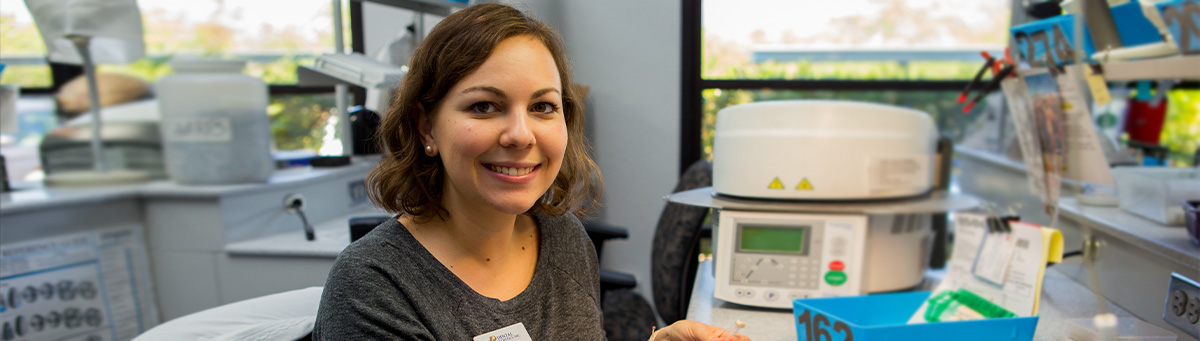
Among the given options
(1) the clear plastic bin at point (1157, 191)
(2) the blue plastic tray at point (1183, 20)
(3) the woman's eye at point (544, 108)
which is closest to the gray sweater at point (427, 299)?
(3) the woman's eye at point (544, 108)

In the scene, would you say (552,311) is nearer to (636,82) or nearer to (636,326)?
(636,326)

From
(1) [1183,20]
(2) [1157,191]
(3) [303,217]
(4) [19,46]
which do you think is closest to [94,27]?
(4) [19,46]

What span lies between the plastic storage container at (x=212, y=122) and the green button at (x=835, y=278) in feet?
4.84

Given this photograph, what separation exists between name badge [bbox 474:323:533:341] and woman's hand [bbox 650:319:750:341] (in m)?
0.21

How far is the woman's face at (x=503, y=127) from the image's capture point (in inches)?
29.3

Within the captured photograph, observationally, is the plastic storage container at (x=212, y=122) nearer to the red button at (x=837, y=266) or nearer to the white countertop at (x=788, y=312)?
the white countertop at (x=788, y=312)

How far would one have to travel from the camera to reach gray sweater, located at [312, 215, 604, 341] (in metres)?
0.71

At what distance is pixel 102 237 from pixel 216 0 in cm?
94

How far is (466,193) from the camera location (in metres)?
0.80

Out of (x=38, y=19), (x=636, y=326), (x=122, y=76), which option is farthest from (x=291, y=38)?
(x=636, y=326)

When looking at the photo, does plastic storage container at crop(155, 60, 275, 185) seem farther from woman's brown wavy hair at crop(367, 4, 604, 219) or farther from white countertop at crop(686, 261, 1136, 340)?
white countertop at crop(686, 261, 1136, 340)

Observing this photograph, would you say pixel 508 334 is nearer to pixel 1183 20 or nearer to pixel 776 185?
pixel 776 185

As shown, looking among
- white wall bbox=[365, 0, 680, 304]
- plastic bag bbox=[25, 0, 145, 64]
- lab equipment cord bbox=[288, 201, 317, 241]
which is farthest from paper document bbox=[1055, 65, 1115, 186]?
plastic bag bbox=[25, 0, 145, 64]

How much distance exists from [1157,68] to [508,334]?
1.06 metres
